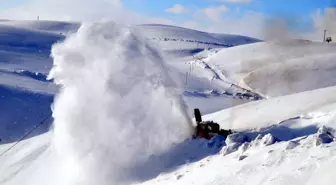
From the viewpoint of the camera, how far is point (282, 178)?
13242 millimetres

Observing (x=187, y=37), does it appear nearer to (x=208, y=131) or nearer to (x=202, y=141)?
(x=208, y=131)

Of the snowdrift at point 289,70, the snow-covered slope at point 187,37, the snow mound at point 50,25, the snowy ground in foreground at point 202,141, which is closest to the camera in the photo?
the snowy ground in foreground at point 202,141

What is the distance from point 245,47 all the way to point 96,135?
57922 mm

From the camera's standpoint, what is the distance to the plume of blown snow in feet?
67.9

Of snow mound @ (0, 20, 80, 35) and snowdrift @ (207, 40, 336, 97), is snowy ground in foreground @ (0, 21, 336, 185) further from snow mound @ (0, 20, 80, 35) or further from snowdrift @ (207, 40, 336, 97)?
snow mound @ (0, 20, 80, 35)

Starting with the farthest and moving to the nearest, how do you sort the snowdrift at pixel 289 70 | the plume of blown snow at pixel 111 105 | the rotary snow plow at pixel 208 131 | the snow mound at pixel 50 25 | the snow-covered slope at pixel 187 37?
the snow mound at pixel 50 25, the snow-covered slope at pixel 187 37, the snowdrift at pixel 289 70, the plume of blown snow at pixel 111 105, the rotary snow plow at pixel 208 131

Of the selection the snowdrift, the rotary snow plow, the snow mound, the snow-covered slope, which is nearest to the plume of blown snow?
the rotary snow plow

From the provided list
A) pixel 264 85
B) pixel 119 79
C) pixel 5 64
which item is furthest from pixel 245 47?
pixel 119 79

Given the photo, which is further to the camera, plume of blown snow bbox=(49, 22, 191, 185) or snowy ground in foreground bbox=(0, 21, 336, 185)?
plume of blown snow bbox=(49, 22, 191, 185)

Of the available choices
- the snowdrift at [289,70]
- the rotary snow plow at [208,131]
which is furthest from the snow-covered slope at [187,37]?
the rotary snow plow at [208,131]

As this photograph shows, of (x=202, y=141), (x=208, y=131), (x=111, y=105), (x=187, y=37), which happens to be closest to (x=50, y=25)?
(x=187, y=37)

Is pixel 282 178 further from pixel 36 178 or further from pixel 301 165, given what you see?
pixel 36 178

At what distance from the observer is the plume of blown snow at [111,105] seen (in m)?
20.7

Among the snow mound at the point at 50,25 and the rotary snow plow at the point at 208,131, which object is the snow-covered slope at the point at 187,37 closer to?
the snow mound at the point at 50,25
